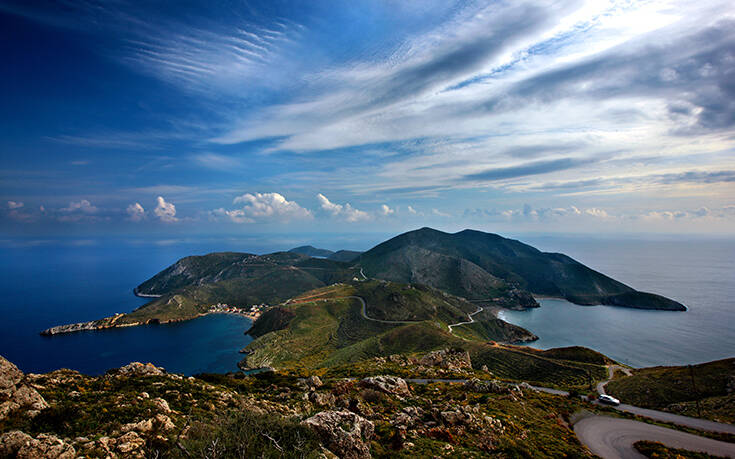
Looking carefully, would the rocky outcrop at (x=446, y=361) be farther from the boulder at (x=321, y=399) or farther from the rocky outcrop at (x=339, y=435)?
the rocky outcrop at (x=339, y=435)

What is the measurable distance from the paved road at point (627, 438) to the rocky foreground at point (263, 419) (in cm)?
185

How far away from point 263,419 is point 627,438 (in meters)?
35.6

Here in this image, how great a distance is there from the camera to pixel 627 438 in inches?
1057

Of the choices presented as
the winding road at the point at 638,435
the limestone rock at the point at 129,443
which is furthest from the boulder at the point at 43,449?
the winding road at the point at 638,435

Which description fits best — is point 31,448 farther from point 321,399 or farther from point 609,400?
point 609,400

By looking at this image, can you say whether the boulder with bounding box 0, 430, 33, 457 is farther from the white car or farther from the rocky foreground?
the white car

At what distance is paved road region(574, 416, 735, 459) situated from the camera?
24.4 metres

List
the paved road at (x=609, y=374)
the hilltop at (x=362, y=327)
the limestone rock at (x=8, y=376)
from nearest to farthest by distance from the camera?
the limestone rock at (x=8, y=376) < the paved road at (x=609, y=374) < the hilltop at (x=362, y=327)

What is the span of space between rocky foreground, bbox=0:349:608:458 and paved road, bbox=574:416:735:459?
1.85m

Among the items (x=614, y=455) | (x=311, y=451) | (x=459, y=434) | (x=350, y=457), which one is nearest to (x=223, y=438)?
(x=311, y=451)

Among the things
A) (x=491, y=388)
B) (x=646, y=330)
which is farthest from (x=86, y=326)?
(x=646, y=330)

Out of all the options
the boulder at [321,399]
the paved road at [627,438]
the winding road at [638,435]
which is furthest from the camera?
the boulder at [321,399]

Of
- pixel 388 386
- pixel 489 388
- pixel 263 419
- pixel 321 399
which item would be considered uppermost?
pixel 263 419

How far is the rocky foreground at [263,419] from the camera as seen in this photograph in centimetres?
1066
